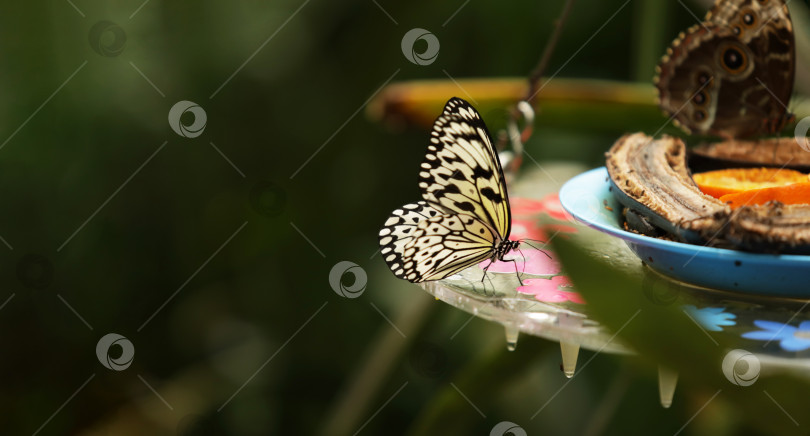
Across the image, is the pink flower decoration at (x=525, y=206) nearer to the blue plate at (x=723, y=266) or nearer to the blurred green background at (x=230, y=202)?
the blue plate at (x=723, y=266)

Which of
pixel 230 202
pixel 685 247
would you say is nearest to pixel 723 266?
pixel 685 247

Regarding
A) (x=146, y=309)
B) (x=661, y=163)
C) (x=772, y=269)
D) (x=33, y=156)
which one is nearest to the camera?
(x=772, y=269)

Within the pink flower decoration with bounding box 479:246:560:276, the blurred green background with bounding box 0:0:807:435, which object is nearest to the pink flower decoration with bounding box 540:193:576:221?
the pink flower decoration with bounding box 479:246:560:276

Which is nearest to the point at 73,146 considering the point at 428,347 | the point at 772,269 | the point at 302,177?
the point at 302,177

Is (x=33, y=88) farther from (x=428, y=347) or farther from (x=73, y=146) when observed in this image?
(x=428, y=347)

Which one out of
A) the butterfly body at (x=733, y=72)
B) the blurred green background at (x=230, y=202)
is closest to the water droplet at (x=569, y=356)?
the butterfly body at (x=733, y=72)
